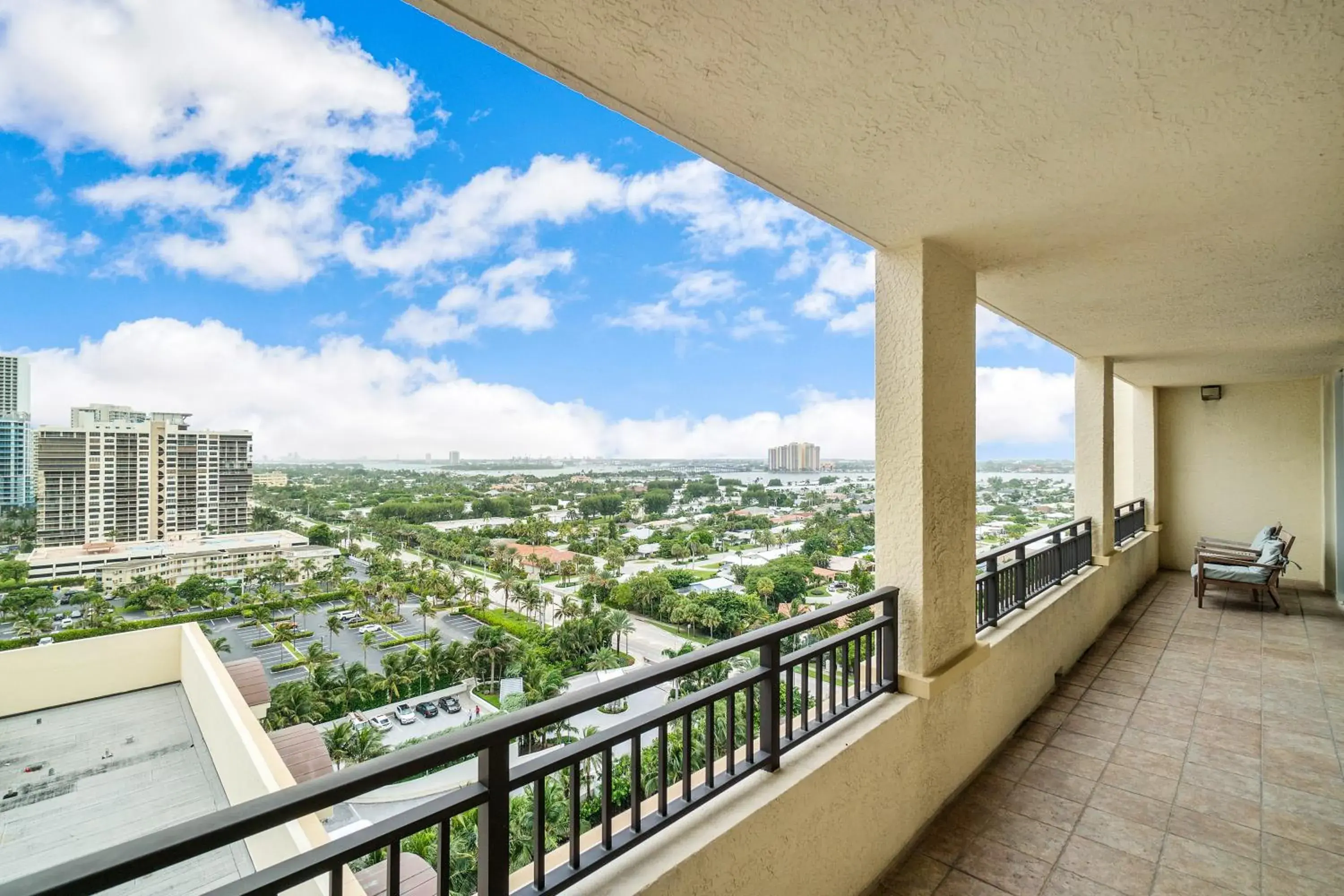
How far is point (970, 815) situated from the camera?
8.15 ft

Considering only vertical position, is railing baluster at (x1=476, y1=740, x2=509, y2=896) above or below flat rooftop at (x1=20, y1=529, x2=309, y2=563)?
below

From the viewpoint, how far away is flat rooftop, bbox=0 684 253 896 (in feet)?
5.91

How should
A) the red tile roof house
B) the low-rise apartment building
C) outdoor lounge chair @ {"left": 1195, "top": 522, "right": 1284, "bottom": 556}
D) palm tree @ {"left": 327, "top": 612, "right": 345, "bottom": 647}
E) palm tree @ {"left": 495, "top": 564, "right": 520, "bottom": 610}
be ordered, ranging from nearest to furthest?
the low-rise apartment building
palm tree @ {"left": 327, "top": 612, "right": 345, "bottom": 647}
palm tree @ {"left": 495, "top": 564, "right": 520, "bottom": 610}
the red tile roof house
outdoor lounge chair @ {"left": 1195, "top": 522, "right": 1284, "bottom": 556}

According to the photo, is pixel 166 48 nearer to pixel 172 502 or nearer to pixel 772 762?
pixel 172 502

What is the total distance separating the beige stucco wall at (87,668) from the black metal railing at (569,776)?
2.07 m

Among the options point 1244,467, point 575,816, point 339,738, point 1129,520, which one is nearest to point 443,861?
point 575,816

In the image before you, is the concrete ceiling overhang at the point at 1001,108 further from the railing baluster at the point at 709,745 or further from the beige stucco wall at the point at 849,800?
the beige stucco wall at the point at 849,800

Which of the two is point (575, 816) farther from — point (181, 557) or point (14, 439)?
point (14, 439)

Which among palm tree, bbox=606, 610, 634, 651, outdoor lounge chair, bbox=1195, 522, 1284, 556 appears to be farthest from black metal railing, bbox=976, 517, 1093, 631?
outdoor lounge chair, bbox=1195, 522, 1284, 556

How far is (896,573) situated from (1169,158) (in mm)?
1723

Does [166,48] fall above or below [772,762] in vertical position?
above

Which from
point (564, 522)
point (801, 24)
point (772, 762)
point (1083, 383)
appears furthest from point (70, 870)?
point (1083, 383)

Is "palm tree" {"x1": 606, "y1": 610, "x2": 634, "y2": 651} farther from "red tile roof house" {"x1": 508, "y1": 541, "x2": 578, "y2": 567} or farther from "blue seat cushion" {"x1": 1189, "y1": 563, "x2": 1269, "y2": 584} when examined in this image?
"blue seat cushion" {"x1": 1189, "y1": 563, "x2": 1269, "y2": 584}

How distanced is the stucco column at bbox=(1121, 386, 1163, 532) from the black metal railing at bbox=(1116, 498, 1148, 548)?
0.12 m
